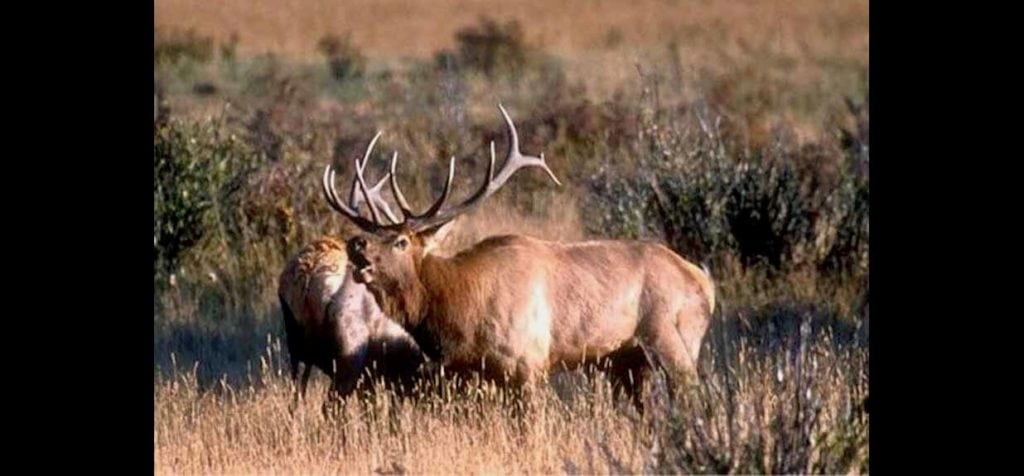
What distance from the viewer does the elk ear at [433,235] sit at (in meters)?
12.3

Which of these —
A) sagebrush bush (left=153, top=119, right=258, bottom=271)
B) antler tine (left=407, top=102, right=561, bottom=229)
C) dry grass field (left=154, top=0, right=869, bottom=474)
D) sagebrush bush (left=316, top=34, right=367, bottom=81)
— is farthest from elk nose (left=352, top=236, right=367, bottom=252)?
sagebrush bush (left=316, top=34, right=367, bottom=81)

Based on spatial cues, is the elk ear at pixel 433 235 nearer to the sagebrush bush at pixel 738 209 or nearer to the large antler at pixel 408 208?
the large antler at pixel 408 208

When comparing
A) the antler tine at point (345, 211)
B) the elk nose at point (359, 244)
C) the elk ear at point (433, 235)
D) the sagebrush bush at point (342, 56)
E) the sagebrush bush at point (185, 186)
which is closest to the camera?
the elk nose at point (359, 244)

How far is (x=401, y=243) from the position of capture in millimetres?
12125

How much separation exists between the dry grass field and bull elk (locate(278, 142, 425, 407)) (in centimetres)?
26

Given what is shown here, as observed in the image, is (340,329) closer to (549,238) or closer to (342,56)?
(549,238)

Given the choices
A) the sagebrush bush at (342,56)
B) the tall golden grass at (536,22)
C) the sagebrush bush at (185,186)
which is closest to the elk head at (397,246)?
the sagebrush bush at (185,186)

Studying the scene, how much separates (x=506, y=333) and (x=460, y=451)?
2.17ft

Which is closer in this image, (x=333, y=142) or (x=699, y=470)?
(x=699, y=470)

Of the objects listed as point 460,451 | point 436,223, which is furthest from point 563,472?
point 436,223

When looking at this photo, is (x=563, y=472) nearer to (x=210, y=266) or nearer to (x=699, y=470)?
(x=699, y=470)

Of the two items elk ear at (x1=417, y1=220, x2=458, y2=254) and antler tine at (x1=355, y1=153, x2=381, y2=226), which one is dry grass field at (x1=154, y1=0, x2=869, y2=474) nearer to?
elk ear at (x1=417, y1=220, x2=458, y2=254)
